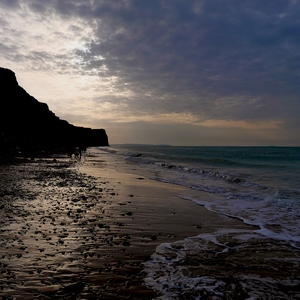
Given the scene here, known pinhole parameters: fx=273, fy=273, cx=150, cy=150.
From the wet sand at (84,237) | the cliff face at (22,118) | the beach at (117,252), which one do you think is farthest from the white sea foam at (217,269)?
the cliff face at (22,118)

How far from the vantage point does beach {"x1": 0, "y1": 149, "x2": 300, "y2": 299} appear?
16.9 feet

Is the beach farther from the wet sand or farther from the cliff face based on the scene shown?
the cliff face

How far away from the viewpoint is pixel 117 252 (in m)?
6.96

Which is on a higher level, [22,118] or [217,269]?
[22,118]

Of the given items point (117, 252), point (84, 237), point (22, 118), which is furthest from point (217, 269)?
point (22, 118)

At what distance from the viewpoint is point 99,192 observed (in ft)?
53.0

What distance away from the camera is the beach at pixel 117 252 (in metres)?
5.14

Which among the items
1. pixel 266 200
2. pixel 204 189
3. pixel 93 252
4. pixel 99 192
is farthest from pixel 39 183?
pixel 266 200

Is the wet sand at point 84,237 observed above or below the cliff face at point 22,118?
below

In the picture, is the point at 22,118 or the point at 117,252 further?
the point at 22,118

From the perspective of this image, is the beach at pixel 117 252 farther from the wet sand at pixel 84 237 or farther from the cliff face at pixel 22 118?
the cliff face at pixel 22 118

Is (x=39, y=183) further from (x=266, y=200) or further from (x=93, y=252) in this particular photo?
(x=266, y=200)

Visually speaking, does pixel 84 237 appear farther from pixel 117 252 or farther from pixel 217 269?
pixel 217 269

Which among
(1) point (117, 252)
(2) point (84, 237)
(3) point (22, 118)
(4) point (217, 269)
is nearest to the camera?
(4) point (217, 269)
